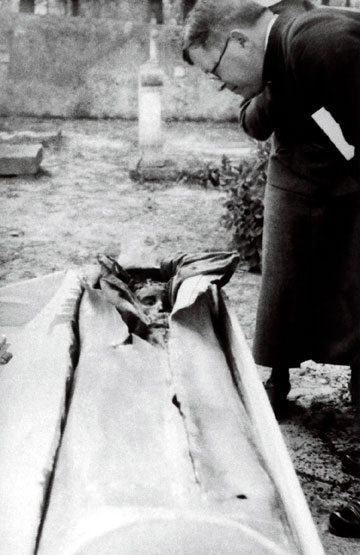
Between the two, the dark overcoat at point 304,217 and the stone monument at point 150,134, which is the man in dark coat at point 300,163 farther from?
the stone monument at point 150,134

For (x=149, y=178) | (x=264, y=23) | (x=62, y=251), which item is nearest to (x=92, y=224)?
(x=62, y=251)

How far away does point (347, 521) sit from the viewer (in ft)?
8.36

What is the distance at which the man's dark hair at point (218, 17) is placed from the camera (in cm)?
248

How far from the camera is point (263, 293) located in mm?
3164

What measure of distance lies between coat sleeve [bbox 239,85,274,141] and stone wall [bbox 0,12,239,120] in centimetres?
1018

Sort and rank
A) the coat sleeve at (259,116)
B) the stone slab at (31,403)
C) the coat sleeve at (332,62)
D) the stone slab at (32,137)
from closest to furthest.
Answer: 1. the stone slab at (31,403)
2. the coat sleeve at (332,62)
3. the coat sleeve at (259,116)
4. the stone slab at (32,137)

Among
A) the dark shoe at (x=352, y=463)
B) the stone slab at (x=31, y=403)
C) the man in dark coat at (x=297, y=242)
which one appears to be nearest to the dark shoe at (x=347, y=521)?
the dark shoe at (x=352, y=463)

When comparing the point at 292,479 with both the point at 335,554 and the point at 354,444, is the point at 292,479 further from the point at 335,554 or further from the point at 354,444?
the point at 354,444

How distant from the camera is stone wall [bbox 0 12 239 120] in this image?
1283 cm

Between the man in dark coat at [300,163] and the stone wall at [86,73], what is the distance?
10167mm

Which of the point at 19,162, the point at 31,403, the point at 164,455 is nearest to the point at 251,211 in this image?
the point at 31,403

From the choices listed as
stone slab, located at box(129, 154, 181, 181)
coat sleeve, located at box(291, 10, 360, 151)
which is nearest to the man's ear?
coat sleeve, located at box(291, 10, 360, 151)

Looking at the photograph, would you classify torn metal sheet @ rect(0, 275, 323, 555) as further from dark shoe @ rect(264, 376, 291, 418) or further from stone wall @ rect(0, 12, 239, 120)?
stone wall @ rect(0, 12, 239, 120)

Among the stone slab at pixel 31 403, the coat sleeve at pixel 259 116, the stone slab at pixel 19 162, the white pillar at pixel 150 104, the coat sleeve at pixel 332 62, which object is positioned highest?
the coat sleeve at pixel 332 62
